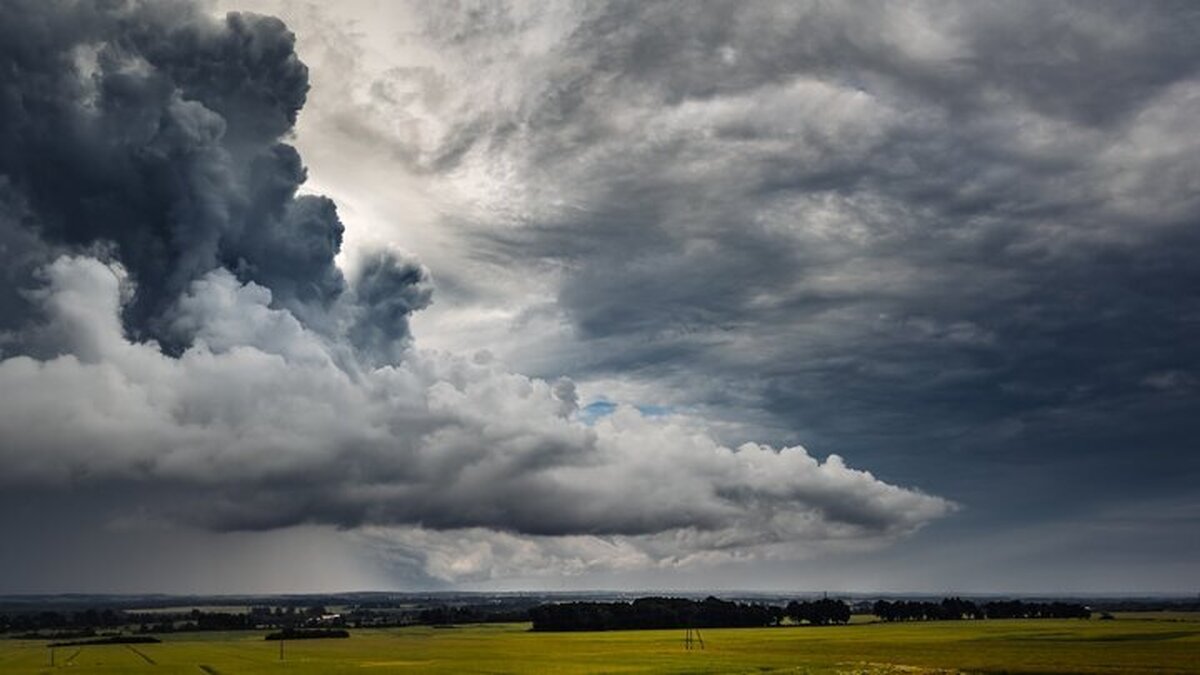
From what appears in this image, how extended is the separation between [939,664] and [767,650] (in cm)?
3838

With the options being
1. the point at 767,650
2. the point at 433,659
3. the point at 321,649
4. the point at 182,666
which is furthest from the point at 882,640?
the point at 182,666

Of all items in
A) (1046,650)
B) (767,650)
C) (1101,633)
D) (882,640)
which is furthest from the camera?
(1101,633)

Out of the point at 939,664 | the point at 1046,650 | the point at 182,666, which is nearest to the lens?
the point at 939,664

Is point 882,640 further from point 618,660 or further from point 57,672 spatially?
point 57,672

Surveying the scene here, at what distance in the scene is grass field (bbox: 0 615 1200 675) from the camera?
4414 inches

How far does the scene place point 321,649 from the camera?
167m

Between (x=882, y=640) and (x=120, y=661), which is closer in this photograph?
(x=120, y=661)

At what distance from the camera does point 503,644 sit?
171625 mm

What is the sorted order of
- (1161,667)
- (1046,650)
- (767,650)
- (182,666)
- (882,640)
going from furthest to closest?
(882,640) → (767,650) → (1046,650) → (182,666) → (1161,667)

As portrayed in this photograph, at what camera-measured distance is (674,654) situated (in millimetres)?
142375

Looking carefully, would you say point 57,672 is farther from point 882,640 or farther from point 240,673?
point 882,640

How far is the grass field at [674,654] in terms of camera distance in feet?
368

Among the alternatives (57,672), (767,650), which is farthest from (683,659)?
(57,672)

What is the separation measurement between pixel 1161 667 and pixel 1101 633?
90599mm
